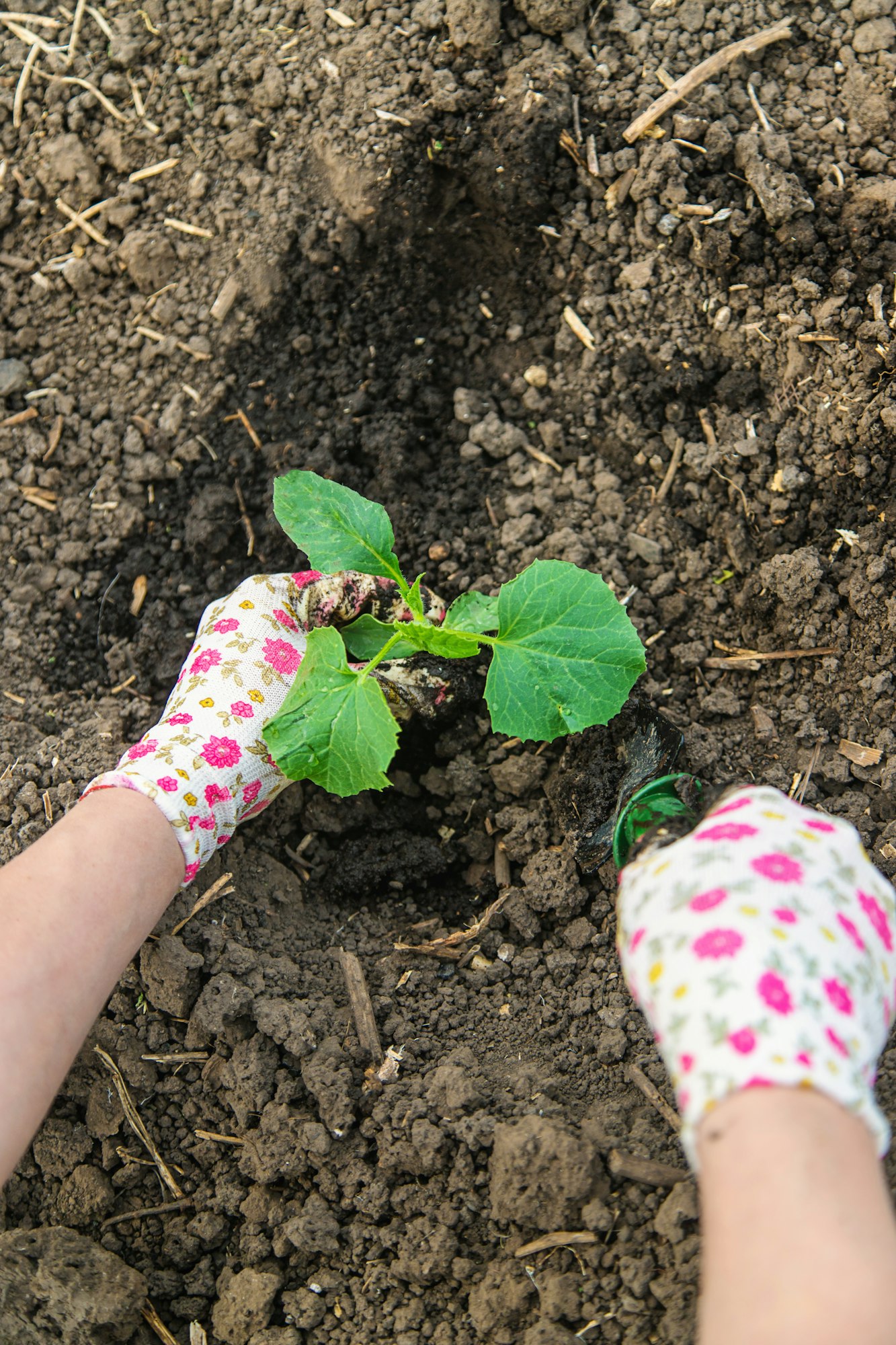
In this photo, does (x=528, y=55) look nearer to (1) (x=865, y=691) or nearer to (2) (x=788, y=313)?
(2) (x=788, y=313)

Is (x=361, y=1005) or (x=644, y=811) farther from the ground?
(x=644, y=811)

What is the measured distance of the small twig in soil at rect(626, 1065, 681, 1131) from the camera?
6.40 ft

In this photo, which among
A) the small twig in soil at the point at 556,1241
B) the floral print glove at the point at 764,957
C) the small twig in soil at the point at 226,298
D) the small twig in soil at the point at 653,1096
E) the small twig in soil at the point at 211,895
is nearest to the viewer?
the floral print glove at the point at 764,957

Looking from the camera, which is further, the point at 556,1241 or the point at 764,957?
the point at 556,1241

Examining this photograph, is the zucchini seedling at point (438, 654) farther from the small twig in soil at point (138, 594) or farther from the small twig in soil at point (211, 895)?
the small twig in soil at point (138, 594)

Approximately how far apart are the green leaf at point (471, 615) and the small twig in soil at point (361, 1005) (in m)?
0.85

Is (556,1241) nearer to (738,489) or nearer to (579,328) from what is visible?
(738,489)

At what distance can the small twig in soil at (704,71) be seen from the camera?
2613 millimetres

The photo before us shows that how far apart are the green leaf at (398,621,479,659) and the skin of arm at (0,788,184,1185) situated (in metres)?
0.68

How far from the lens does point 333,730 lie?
6.74 feet

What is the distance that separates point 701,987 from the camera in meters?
1.31

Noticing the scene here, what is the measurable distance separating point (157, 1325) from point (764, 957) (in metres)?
1.57

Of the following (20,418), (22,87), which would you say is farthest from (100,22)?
(20,418)

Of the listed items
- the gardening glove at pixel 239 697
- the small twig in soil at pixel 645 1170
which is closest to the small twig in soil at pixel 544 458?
the gardening glove at pixel 239 697
